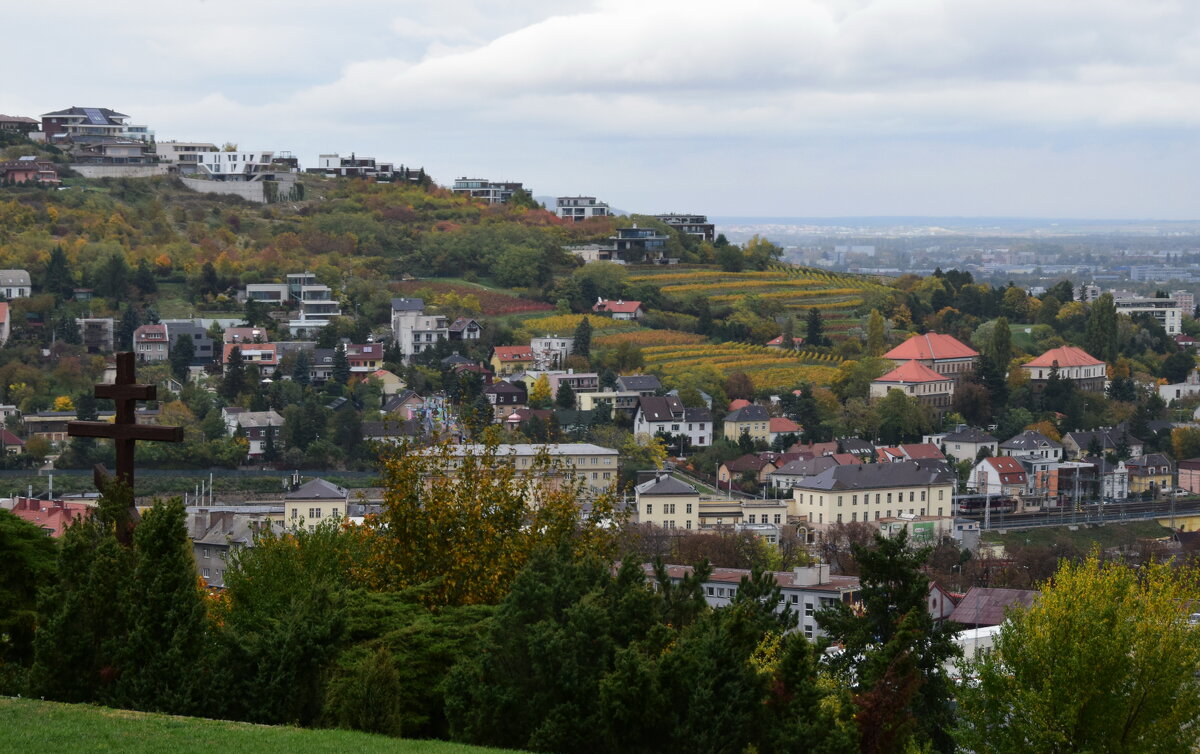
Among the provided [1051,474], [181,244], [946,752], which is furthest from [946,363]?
[946,752]

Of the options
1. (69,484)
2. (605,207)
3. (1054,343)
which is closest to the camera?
(69,484)

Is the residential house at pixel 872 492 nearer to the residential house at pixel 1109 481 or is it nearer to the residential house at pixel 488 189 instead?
the residential house at pixel 1109 481

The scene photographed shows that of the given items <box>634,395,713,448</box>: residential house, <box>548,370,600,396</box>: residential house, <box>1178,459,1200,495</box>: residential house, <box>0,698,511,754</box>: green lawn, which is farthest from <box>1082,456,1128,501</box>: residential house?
<box>0,698,511,754</box>: green lawn

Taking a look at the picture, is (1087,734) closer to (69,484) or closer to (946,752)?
(946,752)

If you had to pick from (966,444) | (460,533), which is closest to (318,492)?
(966,444)

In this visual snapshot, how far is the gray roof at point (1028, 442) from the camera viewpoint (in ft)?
227

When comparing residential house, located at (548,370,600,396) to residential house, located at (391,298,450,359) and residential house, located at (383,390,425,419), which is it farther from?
residential house, located at (391,298,450,359)

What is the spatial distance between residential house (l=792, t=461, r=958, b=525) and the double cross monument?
143ft

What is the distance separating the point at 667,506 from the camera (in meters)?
53.8

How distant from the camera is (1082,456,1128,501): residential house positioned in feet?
220

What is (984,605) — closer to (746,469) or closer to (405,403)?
→ (746,469)

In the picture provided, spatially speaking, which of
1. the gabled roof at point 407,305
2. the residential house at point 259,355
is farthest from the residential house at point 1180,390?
the residential house at point 259,355

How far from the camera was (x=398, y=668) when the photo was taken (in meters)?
14.3

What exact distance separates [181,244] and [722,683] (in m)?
78.0
